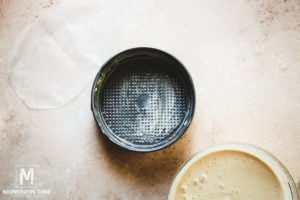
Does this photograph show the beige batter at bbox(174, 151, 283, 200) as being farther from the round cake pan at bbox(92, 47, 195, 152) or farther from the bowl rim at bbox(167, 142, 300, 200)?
the round cake pan at bbox(92, 47, 195, 152)

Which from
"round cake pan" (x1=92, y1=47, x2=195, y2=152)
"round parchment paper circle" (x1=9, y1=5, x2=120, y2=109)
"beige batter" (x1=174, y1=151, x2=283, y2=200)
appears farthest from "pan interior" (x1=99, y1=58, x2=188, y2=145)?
"beige batter" (x1=174, y1=151, x2=283, y2=200)

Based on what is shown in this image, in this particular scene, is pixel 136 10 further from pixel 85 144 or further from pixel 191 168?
pixel 191 168

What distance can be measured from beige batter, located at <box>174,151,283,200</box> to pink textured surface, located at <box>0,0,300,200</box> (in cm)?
23

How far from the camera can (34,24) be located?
1254mm

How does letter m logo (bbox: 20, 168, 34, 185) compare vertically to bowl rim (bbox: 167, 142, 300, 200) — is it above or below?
below

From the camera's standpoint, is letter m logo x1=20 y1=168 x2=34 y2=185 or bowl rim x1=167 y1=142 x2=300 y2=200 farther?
letter m logo x1=20 y1=168 x2=34 y2=185

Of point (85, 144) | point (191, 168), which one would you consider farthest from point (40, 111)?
point (191, 168)

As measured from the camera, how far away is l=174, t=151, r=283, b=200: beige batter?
3.12 feet

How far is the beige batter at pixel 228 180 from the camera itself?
3.12 feet

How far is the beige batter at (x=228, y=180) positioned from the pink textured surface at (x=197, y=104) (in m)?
0.23

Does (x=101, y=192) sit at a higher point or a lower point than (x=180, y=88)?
lower

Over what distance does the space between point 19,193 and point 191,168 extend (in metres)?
0.57

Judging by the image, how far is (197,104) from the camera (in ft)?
4.06

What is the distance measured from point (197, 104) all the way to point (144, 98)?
0.18m
